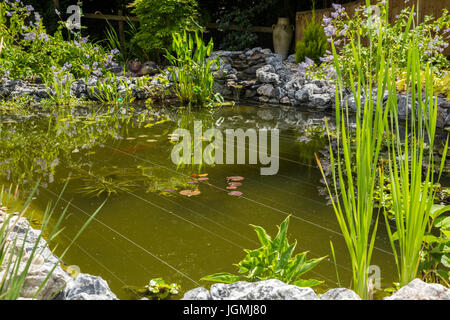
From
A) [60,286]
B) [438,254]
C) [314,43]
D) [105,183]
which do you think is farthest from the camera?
[314,43]

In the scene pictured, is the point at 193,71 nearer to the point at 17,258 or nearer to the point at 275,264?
the point at 275,264

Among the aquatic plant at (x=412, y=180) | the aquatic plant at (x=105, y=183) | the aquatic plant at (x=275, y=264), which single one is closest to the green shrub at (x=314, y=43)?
the aquatic plant at (x=105, y=183)

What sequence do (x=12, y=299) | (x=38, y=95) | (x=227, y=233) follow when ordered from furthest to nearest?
(x=38, y=95)
(x=227, y=233)
(x=12, y=299)

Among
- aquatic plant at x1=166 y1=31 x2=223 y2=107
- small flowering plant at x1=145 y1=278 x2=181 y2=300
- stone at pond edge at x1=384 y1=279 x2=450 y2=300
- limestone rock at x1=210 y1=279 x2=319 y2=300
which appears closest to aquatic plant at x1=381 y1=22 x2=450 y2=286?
stone at pond edge at x1=384 y1=279 x2=450 y2=300

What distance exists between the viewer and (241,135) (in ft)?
15.1

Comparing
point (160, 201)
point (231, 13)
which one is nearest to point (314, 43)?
point (231, 13)

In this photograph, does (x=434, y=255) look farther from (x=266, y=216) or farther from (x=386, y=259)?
(x=266, y=216)

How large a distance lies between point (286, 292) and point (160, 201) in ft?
4.92

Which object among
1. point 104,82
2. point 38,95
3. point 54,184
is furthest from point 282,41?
point 54,184

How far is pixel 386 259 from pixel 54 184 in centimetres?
206

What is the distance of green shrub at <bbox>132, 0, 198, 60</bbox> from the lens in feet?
27.4

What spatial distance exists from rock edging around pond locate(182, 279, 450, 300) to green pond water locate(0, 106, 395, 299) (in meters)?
0.45

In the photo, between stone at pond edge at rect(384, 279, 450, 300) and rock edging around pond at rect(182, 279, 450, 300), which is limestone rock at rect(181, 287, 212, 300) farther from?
stone at pond edge at rect(384, 279, 450, 300)

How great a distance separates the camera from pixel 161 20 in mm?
8633
